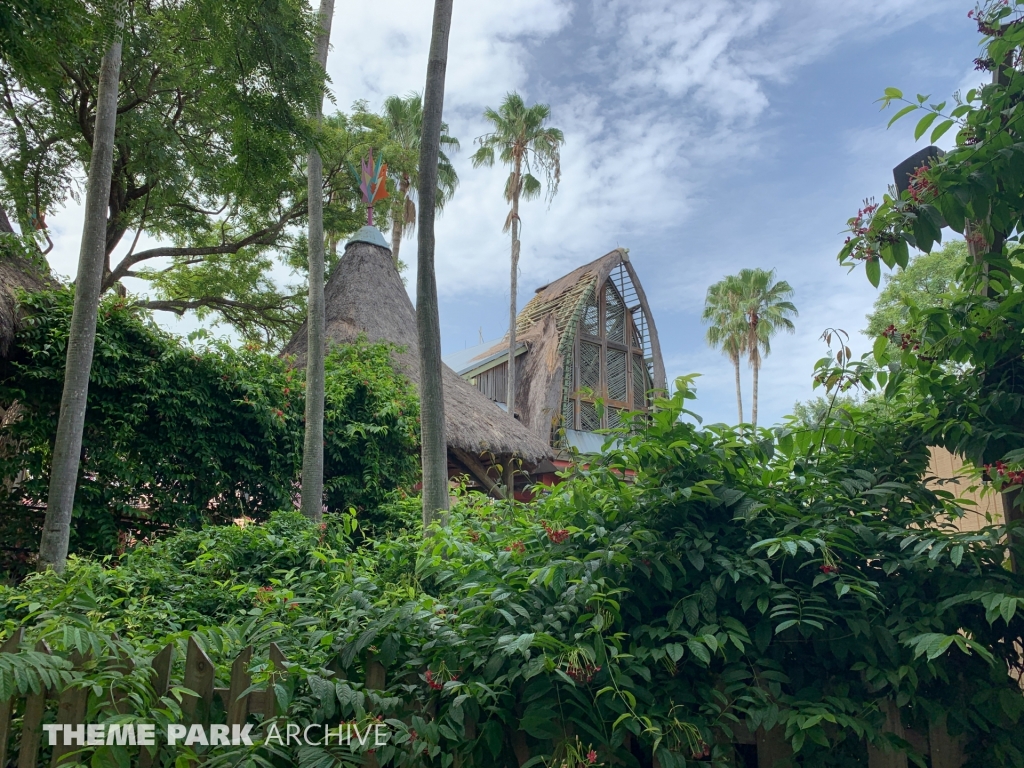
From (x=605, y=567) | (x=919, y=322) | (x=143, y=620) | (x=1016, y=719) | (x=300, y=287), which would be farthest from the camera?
(x=300, y=287)

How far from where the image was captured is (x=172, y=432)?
684 cm

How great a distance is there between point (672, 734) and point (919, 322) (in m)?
1.58

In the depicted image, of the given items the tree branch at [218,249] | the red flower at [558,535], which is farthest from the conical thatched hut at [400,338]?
the red flower at [558,535]

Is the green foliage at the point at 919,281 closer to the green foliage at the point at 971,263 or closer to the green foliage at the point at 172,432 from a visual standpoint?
the green foliage at the point at 172,432

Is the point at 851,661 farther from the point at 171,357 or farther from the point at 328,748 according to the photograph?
the point at 171,357

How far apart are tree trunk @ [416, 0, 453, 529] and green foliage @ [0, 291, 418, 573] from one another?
3.79 m

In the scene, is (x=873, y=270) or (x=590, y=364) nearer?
(x=873, y=270)

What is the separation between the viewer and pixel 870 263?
2.42 meters

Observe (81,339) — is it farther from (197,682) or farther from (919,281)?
(919,281)

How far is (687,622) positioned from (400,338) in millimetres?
9896

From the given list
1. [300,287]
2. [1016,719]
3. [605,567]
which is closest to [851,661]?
[1016,719]

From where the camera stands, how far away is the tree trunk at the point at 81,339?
5.06m

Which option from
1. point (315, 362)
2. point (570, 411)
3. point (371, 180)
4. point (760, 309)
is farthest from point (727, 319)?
point (315, 362)

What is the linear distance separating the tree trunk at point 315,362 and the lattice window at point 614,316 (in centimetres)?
1357
